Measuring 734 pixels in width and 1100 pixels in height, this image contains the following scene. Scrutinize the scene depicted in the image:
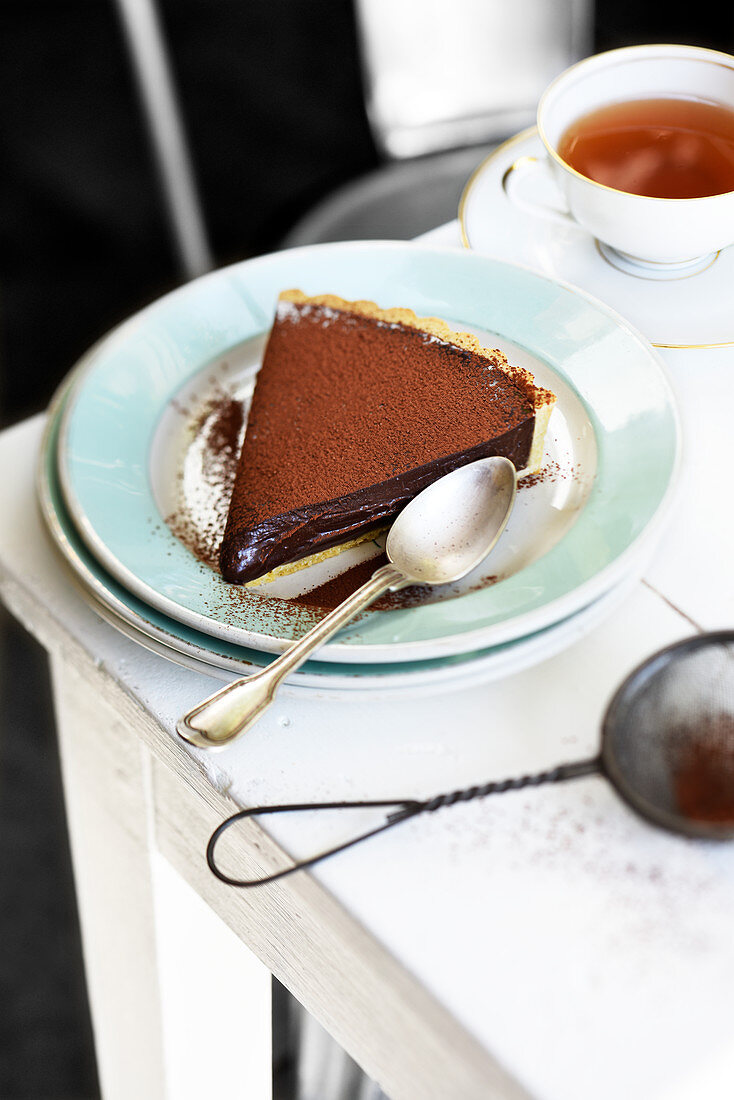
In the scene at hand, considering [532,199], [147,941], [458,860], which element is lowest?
[147,941]

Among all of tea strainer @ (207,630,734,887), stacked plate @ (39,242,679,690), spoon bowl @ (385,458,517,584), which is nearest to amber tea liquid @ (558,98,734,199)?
stacked plate @ (39,242,679,690)

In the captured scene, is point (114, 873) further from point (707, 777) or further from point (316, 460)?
point (707, 777)

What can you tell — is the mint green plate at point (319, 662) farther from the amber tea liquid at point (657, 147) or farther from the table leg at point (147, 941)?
the amber tea liquid at point (657, 147)

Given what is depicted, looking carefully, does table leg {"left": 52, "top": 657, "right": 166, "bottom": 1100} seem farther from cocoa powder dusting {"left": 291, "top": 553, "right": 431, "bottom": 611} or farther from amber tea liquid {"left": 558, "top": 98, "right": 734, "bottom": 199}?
amber tea liquid {"left": 558, "top": 98, "right": 734, "bottom": 199}

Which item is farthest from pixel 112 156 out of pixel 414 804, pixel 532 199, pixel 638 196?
pixel 414 804

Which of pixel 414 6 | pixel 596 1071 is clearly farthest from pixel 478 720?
pixel 414 6

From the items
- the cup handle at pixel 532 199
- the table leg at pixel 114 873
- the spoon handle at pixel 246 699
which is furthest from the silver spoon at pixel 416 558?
the cup handle at pixel 532 199
